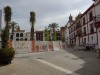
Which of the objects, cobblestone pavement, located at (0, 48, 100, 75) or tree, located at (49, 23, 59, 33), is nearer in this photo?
cobblestone pavement, located at (0, 48, 100, 75)

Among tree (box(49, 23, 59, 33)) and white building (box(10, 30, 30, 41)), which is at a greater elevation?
tree (box(49, 23, 59, 33))

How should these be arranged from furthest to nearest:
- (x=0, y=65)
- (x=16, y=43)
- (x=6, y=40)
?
(x=16, y=43), (x=6, y=40), (x=0, y=65)

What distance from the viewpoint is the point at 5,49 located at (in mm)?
15750

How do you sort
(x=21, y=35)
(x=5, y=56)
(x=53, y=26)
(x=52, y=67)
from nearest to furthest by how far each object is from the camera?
(x=52, y=67) < (x=5, y=56) < (x=53, y=26) < (x=21, y=35)

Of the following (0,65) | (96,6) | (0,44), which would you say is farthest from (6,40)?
(96,6)

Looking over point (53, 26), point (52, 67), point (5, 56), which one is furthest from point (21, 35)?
point (52, 67)

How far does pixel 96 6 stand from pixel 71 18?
6807 cm

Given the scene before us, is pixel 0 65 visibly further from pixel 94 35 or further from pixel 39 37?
pixel 39 37

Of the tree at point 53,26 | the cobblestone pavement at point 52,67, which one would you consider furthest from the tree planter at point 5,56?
the tree at point 53,26

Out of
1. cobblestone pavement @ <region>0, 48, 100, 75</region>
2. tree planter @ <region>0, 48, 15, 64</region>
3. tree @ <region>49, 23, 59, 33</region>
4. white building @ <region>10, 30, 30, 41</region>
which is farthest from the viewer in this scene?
white building @ <region>10, 30, 30, 41</region>

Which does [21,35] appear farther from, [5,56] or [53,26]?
[5,56]

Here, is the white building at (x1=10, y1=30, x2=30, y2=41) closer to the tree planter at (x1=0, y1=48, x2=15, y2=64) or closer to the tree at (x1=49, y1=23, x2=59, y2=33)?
the tree at (x1=49, y1=23, x2=59, y2=33)

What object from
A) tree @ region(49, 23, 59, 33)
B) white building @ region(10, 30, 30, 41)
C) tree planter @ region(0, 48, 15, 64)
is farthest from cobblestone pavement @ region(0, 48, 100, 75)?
white building @ region(10, 30, 30, 41)

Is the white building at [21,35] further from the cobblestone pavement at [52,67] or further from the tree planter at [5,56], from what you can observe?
the tree planter at [5,56]
